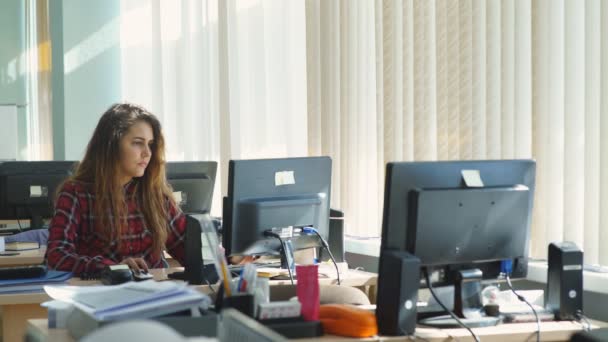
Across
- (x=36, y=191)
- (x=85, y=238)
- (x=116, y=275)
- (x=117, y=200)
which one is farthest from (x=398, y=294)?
(x=36, y=191)

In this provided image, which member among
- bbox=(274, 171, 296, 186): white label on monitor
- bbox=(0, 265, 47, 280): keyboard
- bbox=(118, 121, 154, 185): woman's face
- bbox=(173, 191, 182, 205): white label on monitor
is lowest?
bbox=(0, 265, 47, 280): keyboard

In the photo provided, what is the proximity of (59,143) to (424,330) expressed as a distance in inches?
217

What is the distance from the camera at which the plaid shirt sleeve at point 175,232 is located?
3828 millimetres

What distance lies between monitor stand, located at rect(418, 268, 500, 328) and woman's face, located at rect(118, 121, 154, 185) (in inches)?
62.9

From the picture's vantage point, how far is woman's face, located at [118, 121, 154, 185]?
145 inches

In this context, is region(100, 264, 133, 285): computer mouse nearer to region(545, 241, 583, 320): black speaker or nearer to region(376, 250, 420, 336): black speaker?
region(376, 250, 420, 336): black speaker

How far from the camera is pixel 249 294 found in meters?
2.22

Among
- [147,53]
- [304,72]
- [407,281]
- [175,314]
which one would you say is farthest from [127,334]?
[147,53]

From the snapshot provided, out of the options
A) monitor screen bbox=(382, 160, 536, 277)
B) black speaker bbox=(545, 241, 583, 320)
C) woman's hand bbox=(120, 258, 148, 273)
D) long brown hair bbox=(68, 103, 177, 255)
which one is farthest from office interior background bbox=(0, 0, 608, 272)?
woman's hand bbox=(120, 258, 148, 273)

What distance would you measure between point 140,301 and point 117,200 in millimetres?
1550

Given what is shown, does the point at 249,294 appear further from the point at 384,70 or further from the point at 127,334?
the point at 384,70

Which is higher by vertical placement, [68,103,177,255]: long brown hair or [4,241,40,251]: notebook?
[68,103,177,255]: long brown hair

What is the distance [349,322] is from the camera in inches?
91.7

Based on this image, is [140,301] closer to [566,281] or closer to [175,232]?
[566,281]
